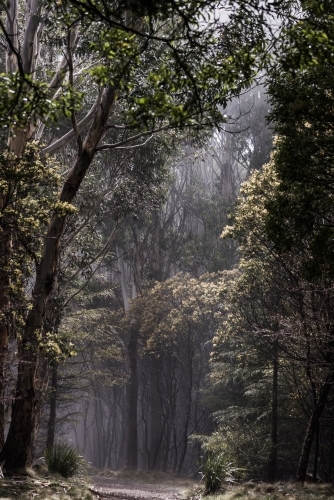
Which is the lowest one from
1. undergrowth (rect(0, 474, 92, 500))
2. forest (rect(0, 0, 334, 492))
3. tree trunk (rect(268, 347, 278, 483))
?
undergrowth (rect(0, 474, 92, 500))

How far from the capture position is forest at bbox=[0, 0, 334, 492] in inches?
246

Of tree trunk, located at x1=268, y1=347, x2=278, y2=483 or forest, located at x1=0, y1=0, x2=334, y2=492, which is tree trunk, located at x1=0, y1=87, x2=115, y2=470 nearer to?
forest, located at x1=0, y1=0, x2=334, y2=492

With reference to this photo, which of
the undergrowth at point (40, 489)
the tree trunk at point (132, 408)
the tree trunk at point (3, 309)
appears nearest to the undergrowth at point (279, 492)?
the undergrowth at point (40, 489)

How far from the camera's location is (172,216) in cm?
3198

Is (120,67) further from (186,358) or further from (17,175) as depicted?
(186,358)

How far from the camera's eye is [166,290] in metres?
27.1

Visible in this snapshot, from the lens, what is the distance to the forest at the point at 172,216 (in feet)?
20.5

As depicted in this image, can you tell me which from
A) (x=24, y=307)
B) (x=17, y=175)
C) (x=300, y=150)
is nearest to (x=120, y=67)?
(x=300, y=150)

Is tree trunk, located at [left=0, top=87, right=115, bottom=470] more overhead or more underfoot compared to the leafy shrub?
more overhead

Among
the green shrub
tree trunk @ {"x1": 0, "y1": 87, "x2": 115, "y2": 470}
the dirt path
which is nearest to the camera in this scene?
tree trunk @ {"x1": 0, "y1": 87, "x2": 115, "y2": 470}

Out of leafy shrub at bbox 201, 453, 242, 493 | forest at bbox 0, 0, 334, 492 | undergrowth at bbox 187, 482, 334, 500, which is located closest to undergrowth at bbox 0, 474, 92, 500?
forest at bbox 0, 0, 334, 492

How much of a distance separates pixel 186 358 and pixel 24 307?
20960mm

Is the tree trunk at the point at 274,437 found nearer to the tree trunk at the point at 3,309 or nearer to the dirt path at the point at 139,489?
the dirt path at the point at 139,489

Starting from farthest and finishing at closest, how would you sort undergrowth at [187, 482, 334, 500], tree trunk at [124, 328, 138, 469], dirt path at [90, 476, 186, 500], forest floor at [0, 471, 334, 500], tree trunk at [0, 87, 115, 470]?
1. tree trunk at [124, 328, 138, 469]
2. dirt path at [90, 476, 186, 500]
3. undergrowth at [187, 482, 334, 500]
4. tree trunk at [0, 87, 115, 470]
5. forest floor at [0, 471, 334, 500]
